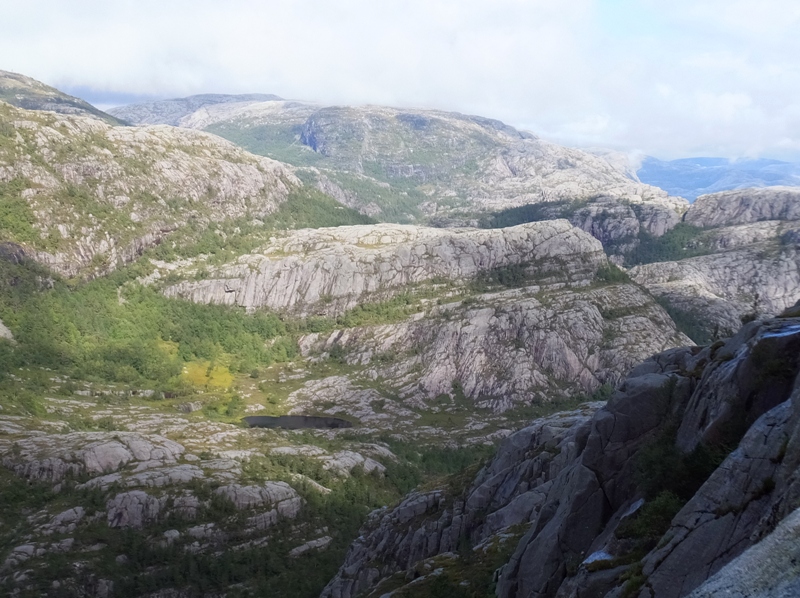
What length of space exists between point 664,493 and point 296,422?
126272 millimetres

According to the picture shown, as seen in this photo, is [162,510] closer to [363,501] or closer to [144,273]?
[363,501]

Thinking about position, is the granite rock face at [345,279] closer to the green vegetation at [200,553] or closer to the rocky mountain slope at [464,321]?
the rocky mountain slope at [464,321]

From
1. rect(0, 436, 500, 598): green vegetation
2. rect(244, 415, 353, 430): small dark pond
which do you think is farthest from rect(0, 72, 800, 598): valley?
rect(244, 415, 353, 430): small dark pond

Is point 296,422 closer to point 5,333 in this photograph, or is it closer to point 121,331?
point 121,331

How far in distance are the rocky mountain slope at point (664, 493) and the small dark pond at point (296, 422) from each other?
3483 inches

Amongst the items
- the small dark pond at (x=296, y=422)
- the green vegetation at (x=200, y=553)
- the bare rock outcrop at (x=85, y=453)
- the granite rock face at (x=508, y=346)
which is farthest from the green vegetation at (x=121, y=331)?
the green vegetation at (x=200, y=553)

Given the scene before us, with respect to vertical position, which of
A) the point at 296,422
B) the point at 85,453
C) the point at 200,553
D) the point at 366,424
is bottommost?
the point at 200,553

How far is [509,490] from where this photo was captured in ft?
192

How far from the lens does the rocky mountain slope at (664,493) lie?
19406 mm

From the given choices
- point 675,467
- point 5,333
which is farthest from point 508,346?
point 675,467

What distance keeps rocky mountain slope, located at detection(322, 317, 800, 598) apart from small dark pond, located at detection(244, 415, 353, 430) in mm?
88472

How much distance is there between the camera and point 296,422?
143375 millimetres

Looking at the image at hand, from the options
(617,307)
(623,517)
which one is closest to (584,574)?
(623,517)

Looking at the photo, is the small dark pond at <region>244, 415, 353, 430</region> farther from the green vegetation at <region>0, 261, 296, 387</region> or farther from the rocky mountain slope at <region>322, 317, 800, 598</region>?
the rocky mountain slope at <region>322, 317, 800, 598</region>
